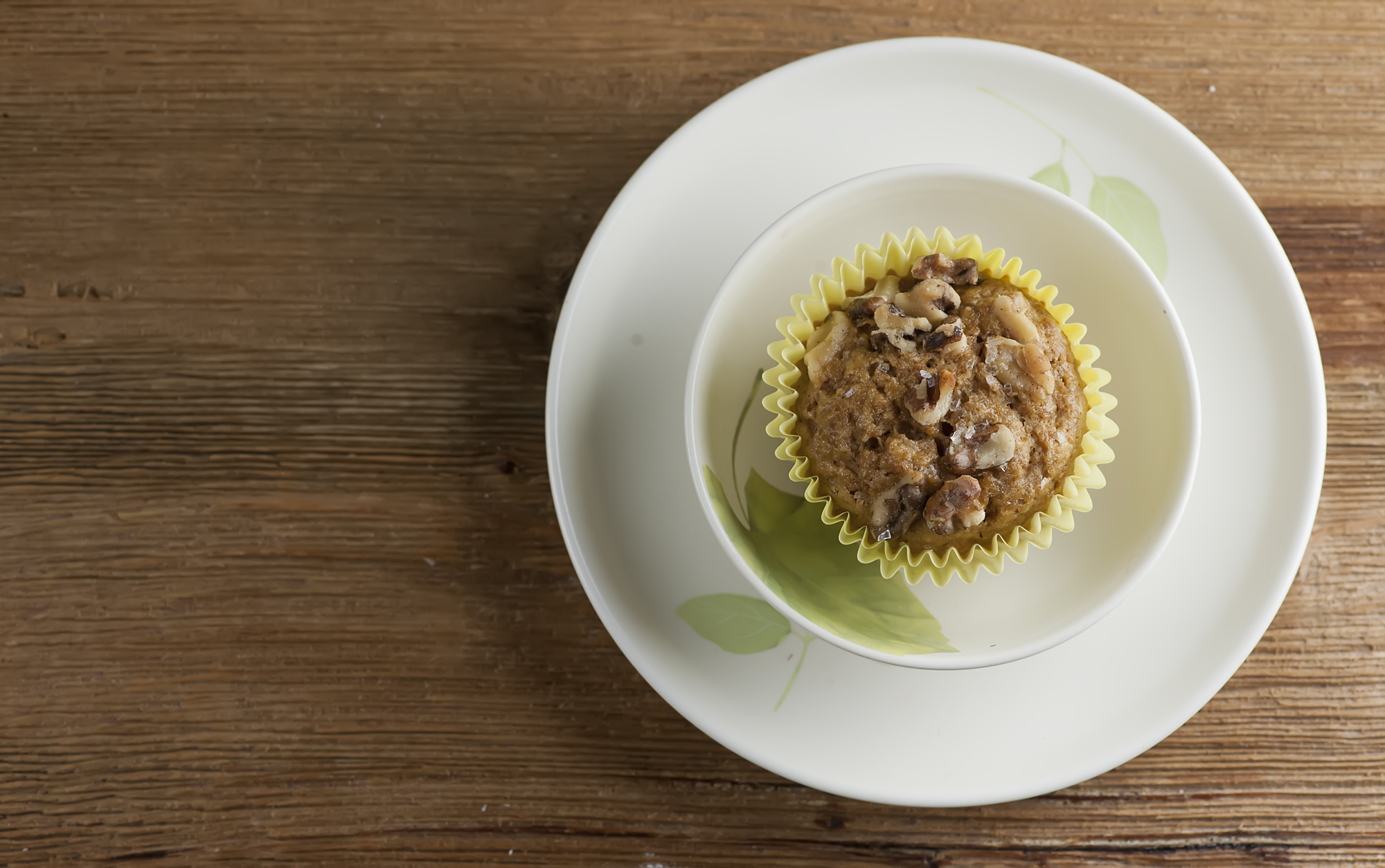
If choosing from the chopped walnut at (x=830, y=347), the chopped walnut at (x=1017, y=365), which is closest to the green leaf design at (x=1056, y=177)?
the chopped walnut at (x=1017, y=365)

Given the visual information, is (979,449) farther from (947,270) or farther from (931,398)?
(947,270)

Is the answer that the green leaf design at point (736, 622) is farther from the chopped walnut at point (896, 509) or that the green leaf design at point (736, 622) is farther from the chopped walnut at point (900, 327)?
the chopped walnut at point (900, 327)

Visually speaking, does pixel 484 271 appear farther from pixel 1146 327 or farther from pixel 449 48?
pixel 1146 327

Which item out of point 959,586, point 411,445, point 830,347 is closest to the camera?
point 830,347

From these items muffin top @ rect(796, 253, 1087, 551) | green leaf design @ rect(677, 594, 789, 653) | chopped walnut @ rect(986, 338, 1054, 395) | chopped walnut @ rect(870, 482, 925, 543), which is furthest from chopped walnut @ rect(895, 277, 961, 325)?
green leaf design @ rect(677, 594, 789, 653)

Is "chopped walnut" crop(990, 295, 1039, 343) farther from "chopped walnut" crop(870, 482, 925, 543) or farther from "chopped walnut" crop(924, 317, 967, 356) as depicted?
"chopped walnut" crop(870, 482, 925, 543)

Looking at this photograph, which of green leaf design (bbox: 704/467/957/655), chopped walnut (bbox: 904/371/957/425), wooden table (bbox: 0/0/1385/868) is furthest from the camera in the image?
wooden table (bbox: 0/0/1385/868)

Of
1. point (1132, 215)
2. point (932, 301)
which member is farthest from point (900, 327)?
point (1132, 215)

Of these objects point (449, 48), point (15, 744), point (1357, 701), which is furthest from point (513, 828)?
point (1357, 701)

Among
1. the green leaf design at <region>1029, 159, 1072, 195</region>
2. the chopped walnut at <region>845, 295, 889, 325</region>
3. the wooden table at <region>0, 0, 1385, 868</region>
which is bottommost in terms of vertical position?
the wooden table at <region>0, 0, 1385, 868</region>
